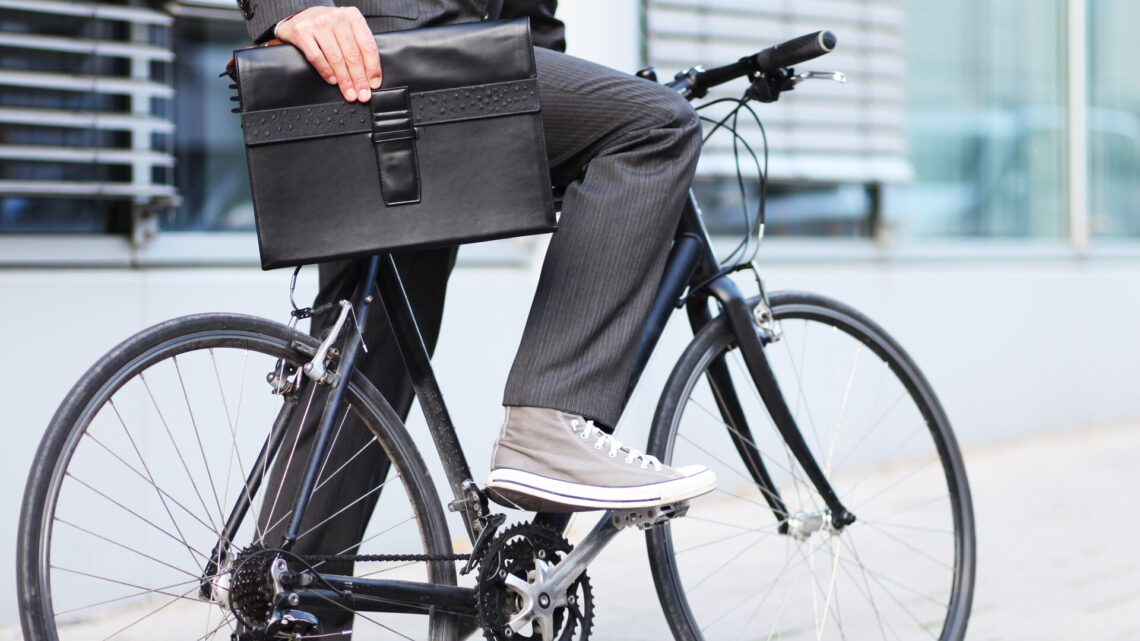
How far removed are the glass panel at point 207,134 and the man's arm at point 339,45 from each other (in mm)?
1775

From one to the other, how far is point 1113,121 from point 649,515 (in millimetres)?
5611

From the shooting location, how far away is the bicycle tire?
52.4 inches

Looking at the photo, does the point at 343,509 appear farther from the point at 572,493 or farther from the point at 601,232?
the point at 601,232

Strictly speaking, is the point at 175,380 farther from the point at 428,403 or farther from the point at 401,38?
the point at 401,38

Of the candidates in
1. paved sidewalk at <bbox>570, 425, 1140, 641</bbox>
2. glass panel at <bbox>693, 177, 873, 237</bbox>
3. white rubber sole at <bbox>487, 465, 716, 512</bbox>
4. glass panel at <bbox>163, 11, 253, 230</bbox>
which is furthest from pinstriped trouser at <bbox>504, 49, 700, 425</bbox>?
glass panel at <bbox>693, 177, 873, 237</bbox>

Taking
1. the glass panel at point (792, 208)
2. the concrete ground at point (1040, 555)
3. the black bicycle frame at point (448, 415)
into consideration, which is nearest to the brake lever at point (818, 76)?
the black bicycle frame at point (448, 415)

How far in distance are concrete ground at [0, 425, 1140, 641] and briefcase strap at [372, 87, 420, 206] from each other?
2.26ft

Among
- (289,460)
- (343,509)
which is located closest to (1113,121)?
(343,509)

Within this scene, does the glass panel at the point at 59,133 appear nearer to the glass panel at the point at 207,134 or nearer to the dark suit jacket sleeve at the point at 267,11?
the glass panel at the point at 207,134

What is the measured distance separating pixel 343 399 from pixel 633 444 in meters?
2.28

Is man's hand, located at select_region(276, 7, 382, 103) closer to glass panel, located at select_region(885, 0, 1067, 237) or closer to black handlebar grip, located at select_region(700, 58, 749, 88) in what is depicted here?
black handlebar grip, located at select_region(700, 58, 749, 88)

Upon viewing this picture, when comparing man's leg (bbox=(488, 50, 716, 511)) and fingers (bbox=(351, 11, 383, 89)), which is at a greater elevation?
fingers (bbox=(351, 11, 383, 89))

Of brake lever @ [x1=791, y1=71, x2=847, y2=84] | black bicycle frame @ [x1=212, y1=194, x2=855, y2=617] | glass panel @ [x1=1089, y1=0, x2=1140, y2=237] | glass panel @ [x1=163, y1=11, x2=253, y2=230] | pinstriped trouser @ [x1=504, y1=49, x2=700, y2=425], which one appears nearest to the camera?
black bicycle frame @ [x1=212, y1=194, x2=855, y2=617]

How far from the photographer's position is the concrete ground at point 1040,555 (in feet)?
9.22
